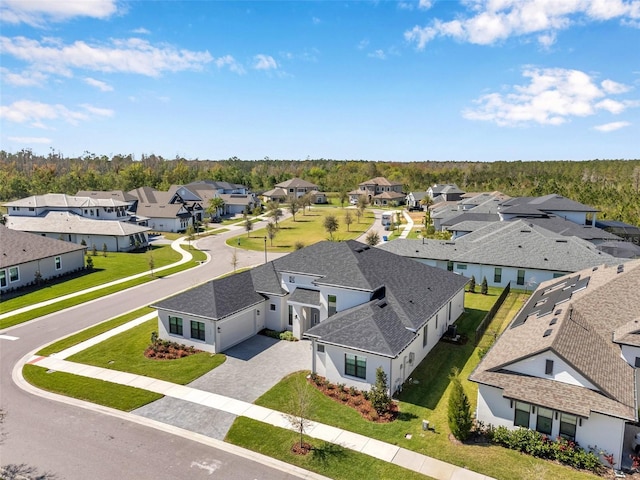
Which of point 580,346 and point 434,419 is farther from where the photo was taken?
point 434,419

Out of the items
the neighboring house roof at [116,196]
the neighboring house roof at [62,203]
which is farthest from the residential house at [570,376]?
the neighboring house roof at [116,196]

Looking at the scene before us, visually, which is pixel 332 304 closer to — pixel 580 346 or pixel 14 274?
pixel 580 346

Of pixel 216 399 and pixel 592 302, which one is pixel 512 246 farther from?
pixel 216 399

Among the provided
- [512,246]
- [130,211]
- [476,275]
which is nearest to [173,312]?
[476,275]

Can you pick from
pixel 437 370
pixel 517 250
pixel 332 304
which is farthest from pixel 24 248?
pixel 517 250

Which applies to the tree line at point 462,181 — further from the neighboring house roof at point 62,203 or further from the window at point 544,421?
the window at point 544,421

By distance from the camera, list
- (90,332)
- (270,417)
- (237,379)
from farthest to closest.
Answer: (90,332), (237,379), (270,417)
